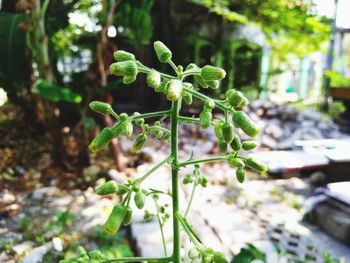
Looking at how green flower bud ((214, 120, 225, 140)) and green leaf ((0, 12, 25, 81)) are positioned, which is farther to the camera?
→ green leaf ((0, 12, 25, 81))

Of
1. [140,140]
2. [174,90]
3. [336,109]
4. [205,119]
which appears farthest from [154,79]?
[336,109]

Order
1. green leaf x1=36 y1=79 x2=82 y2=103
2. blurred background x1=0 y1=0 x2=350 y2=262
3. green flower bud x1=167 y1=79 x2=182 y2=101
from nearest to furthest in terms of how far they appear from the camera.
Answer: green flower bud x1=167 y1=79 x2=182 y2=101
blurred background x1=0 y1=0 x2=350 y2=262
green leaf x1=36 y1=79 x2=82 y2=103

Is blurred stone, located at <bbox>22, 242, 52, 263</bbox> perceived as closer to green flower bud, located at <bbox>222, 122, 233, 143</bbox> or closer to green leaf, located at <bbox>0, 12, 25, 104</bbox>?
green flower bud, located at <bbox>222, 122, 233, 143</bbox>

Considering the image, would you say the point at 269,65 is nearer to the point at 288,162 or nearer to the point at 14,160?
the point at 288,162

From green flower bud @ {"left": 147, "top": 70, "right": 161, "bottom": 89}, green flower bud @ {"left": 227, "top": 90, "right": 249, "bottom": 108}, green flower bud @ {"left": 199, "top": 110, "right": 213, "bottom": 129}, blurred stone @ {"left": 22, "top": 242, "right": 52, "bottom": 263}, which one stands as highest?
green flower bud @ {"left": 147, "top": 70, "right": 161, "bottom": 89}

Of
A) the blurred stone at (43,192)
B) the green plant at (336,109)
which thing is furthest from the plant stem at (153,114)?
the green plant at (336,109)

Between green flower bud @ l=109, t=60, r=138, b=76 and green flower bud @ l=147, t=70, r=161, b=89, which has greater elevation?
green flower bud @ l=109, t=60, r=138, b=76

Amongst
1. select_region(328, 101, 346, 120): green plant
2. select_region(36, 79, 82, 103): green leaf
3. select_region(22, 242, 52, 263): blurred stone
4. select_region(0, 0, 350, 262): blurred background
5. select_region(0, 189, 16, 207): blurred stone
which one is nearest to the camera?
select_region(22, 242, 52, 263): blurred stone

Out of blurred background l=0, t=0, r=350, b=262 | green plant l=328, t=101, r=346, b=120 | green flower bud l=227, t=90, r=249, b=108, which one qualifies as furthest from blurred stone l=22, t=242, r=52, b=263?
green plant l=328, t=101, r=346, b=120

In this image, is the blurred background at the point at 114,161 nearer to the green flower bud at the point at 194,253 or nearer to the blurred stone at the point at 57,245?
the blurred stone at the point at 57,245
